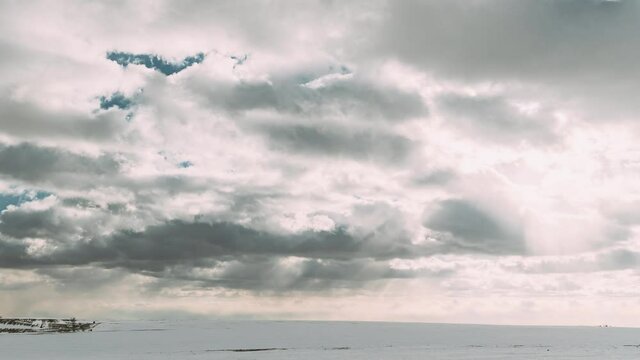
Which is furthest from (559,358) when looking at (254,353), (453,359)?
(254,353)

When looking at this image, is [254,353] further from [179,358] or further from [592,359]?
[592,359]

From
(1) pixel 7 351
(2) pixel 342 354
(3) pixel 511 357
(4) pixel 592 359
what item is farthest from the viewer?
(1) pixel 7 351

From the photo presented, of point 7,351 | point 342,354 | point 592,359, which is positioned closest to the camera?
point 592,359

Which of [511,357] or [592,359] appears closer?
[592,359]

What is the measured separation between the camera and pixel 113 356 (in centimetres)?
10319

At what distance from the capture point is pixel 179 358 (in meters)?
98.4

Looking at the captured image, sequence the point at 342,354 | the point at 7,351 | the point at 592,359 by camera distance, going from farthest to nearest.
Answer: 1. the point at 7,351
2. the point at 342,354
3. the point at 592,359

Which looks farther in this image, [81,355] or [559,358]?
[81,355]

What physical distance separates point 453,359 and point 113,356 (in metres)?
54.4

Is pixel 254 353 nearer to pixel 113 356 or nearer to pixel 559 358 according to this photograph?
pixel 113 356

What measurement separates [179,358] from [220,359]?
287 inches

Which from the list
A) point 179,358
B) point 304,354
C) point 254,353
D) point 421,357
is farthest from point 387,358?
point 179,358

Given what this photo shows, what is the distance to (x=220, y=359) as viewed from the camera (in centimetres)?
9575

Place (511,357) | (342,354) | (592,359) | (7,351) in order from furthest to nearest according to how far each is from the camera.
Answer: (7,351) < (342,354) < (511,357) < (592,359)
